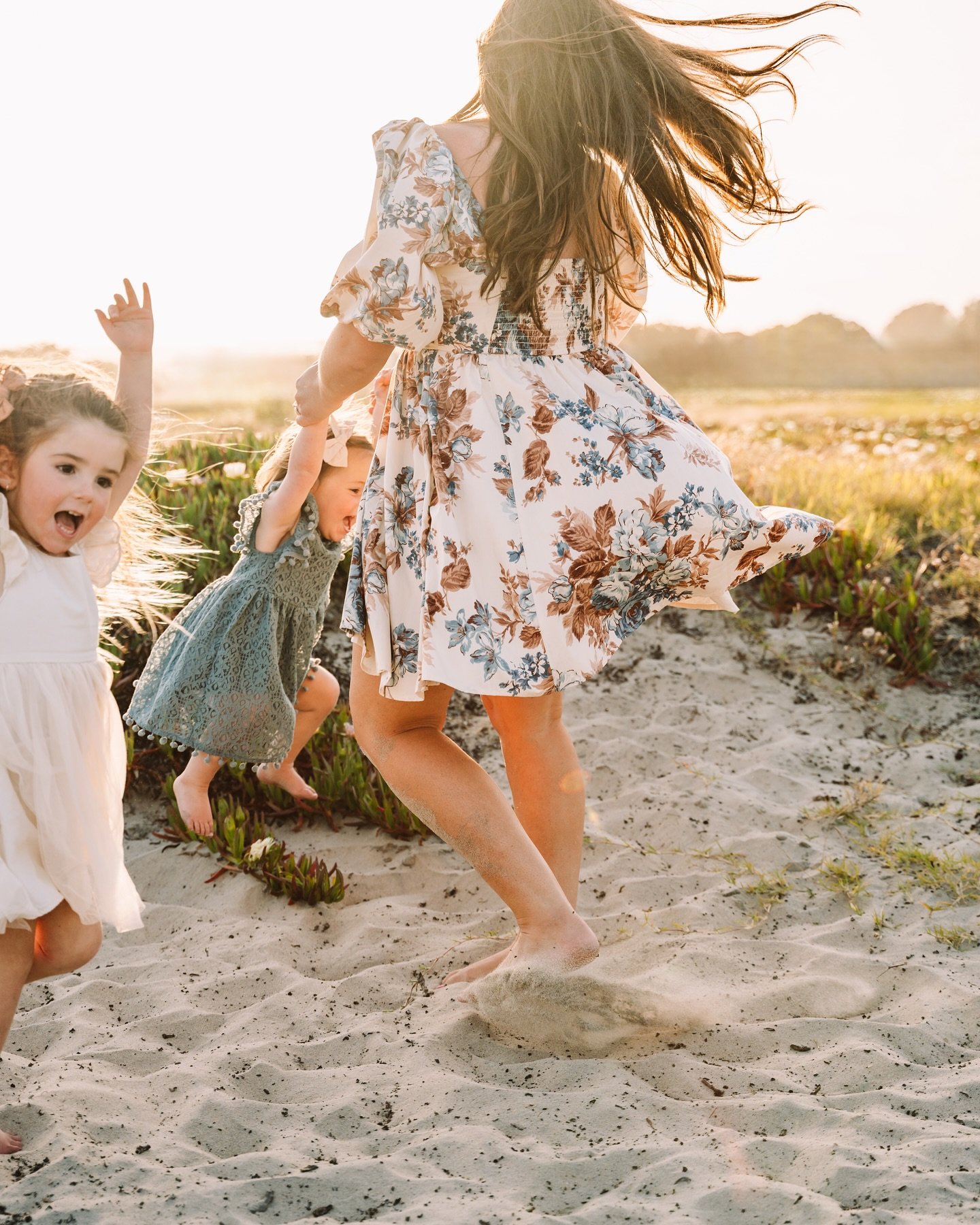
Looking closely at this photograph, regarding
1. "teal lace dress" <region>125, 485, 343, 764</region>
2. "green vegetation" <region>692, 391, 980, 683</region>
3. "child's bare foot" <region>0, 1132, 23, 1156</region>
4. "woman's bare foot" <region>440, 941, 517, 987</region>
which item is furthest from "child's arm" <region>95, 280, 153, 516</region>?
"green vegetation" <region>692, 391, 980, 683</region>

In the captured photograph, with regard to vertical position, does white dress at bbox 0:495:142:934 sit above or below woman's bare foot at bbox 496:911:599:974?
above

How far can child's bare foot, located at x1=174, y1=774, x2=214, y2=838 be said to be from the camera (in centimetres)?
412

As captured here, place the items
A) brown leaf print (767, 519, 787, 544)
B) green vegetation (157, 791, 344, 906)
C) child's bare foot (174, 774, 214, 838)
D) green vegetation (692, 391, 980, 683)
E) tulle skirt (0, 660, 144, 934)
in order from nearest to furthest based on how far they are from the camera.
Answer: tulle skirt (0, 660, 144, 934)
brown leaf print (767, 519, 787, 544)
green vegetation (157, 791, 344, 906)
child's bare foot (174, 774, 214, 838)
green vegetation (692, 391, 980, 683)

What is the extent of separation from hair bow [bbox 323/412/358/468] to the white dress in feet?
4.26

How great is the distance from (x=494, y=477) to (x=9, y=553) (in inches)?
42.0

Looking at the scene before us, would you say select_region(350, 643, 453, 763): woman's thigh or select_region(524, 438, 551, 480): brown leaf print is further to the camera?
select_region(350, 643, 453, 763): woman's thigh

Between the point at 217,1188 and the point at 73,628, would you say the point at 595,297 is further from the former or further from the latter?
the point at 217,1188

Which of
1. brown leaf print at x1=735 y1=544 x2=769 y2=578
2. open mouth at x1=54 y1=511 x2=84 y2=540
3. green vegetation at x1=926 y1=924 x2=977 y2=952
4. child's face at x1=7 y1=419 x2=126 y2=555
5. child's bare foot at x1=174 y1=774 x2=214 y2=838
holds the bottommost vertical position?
green vegetation at x1=926 y1=924 x2=977 y2=952

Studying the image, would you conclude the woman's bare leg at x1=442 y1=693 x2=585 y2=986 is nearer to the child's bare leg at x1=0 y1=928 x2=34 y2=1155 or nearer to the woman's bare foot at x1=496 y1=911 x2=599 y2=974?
the woman's bare foot at x1=496 y1=911 x2=599 y2=974

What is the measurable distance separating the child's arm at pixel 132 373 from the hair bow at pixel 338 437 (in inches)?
40.5

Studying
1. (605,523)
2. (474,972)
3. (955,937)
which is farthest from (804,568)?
(605,523)

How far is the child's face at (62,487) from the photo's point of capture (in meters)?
2.46

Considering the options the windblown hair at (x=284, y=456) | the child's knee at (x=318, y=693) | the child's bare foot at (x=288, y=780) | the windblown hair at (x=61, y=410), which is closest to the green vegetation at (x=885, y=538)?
the child's knee at (x=318, y=693)

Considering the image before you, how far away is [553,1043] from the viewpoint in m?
2.81
